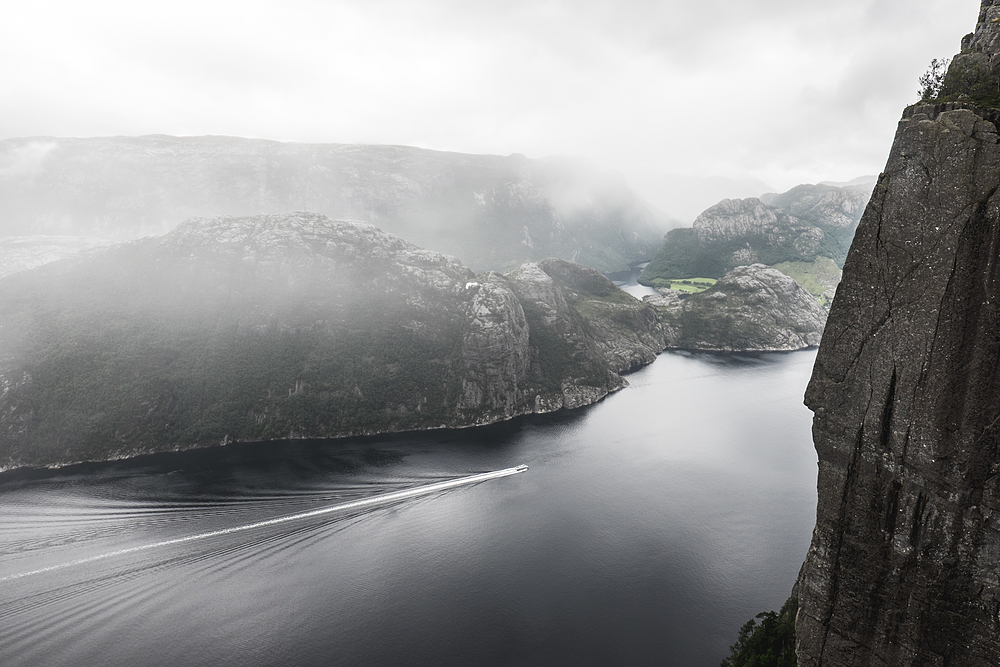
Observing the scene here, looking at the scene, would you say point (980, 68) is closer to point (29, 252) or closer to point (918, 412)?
point (918, 412)

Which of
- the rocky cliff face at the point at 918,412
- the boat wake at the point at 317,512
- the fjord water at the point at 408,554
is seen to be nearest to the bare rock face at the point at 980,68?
the rocky cliff face at the point at 918,412

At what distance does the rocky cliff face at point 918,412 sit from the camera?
20.3m

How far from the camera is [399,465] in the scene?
3590 inches

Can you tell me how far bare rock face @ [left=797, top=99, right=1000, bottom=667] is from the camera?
20297 millimetres

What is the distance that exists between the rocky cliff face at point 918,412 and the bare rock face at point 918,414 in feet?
0.18

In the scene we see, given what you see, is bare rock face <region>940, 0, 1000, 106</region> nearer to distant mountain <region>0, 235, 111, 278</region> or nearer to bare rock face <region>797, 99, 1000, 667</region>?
bare rock face <region>797, 99, 1000, 667</region>

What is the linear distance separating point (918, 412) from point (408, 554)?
60.8 meters

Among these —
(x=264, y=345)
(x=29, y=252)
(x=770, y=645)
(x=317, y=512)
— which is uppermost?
(x=29, y=252)

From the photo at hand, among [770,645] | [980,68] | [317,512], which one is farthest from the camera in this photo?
[317,512]

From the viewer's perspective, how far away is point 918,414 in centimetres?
2202

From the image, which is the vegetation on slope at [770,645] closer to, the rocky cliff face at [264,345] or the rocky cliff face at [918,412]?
the rocky cliff face at [918,412]

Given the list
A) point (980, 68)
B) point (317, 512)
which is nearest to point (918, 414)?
point (980, 68)

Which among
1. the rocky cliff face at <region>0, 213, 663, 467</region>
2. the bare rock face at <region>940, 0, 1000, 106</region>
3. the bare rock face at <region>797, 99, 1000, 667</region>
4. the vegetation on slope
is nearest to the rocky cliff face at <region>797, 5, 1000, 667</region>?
the bare rock face at <region>797, 99, 1000, 667</region>

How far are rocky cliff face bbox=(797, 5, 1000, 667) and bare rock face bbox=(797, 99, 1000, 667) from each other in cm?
6
